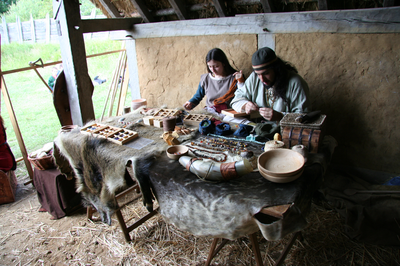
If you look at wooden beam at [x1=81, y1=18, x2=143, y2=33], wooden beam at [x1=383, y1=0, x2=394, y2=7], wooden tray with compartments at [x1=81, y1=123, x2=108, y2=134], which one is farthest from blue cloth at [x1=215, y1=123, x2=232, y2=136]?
wooden beam at [x1=81, y1=18, x2=143, y2=33]

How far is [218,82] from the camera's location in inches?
143

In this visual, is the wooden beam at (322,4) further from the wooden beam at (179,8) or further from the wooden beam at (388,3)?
the wooden beam at (179,8)

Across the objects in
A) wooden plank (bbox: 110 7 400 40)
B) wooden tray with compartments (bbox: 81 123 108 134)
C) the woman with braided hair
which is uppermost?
wooden plank (bbox: 110 7 400 40)

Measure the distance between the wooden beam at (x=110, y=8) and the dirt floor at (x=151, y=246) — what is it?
3.44 metres

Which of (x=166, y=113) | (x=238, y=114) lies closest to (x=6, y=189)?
(x=166, y=113)

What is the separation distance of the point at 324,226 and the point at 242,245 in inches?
38.2

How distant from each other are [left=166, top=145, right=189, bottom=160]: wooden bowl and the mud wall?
2.08m

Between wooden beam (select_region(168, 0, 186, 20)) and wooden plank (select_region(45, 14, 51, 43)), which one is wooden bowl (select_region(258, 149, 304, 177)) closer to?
wooden beam (select_region(168, 0, 186, 20))

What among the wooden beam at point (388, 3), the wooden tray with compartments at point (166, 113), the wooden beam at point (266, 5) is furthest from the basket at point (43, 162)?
the wooden beam at point (388, 3)

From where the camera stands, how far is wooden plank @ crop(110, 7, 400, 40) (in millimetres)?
2651

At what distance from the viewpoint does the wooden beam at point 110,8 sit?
444 centimetres

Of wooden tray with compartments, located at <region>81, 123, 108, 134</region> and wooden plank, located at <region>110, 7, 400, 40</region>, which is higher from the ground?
wooden plank, located at <region>110, 7, 400, 40</region>

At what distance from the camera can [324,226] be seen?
2842 mm

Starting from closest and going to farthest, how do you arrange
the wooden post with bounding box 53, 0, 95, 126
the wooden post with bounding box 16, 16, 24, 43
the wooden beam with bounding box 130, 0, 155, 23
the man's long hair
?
1. the man's long hair
2. the wooden post with bounding box 53, 0, 95, 126
3. the wooden beam with bounding box 130, 0, 155, 23
4. the wooden post with bounding box 16, 16, 24, 43
